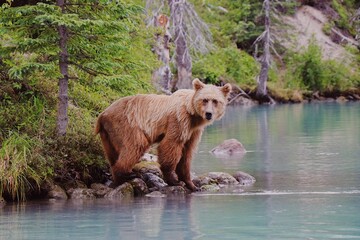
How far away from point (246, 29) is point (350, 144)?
3086 centimetres

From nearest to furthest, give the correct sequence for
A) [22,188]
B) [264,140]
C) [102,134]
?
1. [22,188]
2. [102,134]
3. [264,140]

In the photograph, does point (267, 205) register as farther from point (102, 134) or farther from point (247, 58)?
point (247, 58)

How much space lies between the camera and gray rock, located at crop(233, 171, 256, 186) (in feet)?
46.4

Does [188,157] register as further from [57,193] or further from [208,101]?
[57,193]

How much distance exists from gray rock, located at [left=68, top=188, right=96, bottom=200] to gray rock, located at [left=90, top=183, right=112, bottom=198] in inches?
2.9

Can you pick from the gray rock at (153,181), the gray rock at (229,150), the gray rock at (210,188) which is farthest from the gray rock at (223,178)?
the gray rock at (229,150)

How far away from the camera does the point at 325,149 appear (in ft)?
66.1

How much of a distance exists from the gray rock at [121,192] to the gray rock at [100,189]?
98 mm

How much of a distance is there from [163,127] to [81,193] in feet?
5.60

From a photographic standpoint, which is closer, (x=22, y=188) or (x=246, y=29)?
(x=22, y=188)

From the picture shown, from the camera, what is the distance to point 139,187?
13039mm

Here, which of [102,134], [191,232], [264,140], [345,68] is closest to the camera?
[191,232]

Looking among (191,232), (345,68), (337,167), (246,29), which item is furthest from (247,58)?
(191,232)

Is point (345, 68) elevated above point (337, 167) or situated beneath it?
elevated above
